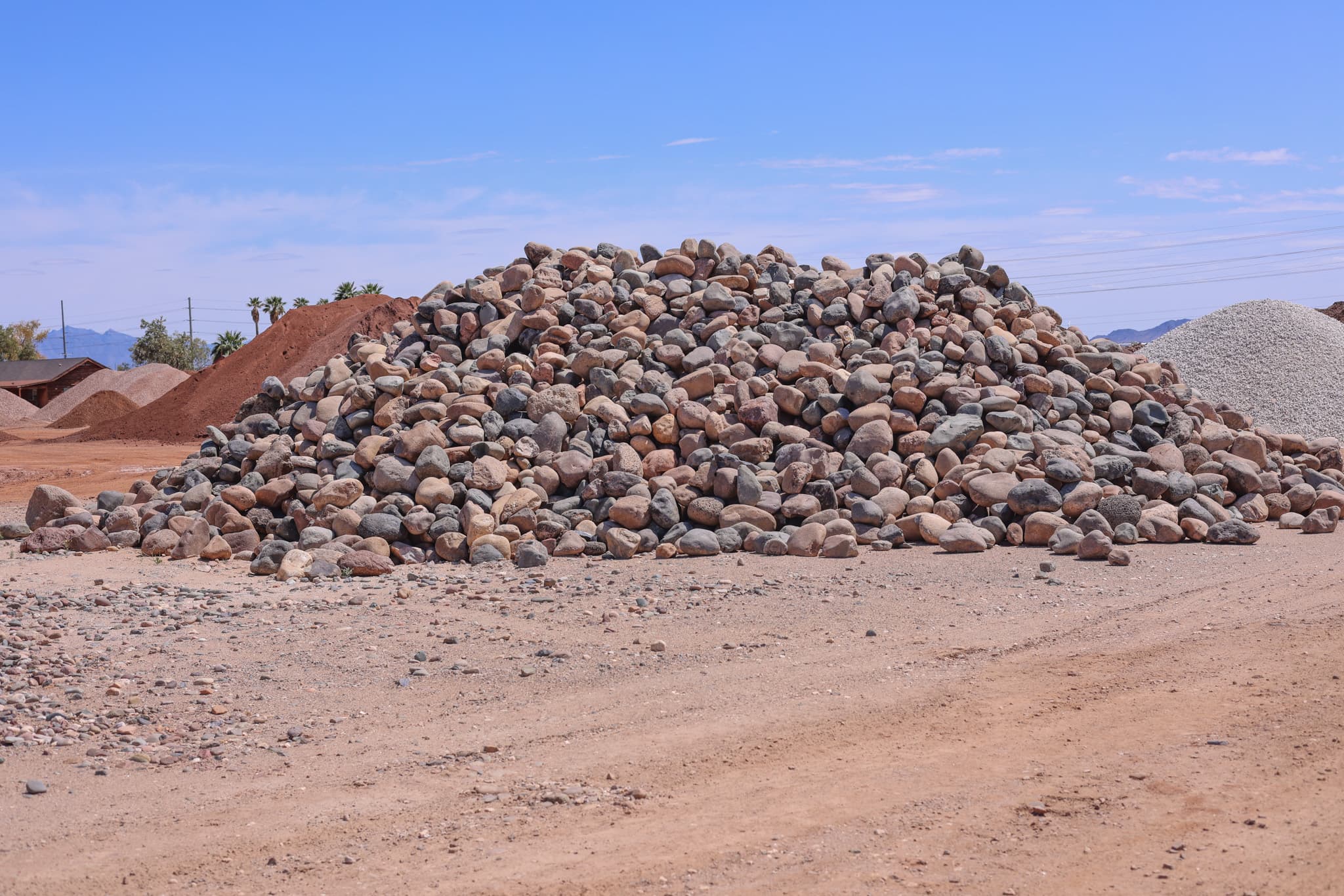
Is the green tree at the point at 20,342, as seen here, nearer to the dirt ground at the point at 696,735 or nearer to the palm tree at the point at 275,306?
the palm tree at the point at 275,306

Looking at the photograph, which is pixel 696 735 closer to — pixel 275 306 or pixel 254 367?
pixel 254 367

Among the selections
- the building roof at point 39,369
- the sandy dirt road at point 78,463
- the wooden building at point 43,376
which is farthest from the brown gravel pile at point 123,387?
the sandy dirt road at point 78,463

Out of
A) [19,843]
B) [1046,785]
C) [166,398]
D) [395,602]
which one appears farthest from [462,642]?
[166,398]

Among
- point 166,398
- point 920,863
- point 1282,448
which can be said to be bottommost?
point 920,863

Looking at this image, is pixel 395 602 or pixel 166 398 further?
pixel 166 398

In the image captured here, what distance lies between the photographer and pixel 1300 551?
348 inches

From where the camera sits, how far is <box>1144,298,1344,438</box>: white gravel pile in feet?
61.0

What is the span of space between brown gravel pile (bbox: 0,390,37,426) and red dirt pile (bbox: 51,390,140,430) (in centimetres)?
520

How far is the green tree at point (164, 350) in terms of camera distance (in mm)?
56969

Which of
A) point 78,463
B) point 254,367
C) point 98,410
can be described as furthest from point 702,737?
point 98,410

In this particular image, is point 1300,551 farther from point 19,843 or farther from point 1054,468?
point 19,843

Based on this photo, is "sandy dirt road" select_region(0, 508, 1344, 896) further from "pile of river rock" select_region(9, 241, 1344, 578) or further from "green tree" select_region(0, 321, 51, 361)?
"green tree" select_region(0, 321, 51, 361)

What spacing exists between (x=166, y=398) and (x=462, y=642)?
25.1m

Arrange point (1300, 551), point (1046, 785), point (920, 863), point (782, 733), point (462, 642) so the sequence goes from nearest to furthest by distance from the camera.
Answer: point (920, 863) → point (1046, 785) → point (782, 733) → point (462, 642) → point (1300, 551)
